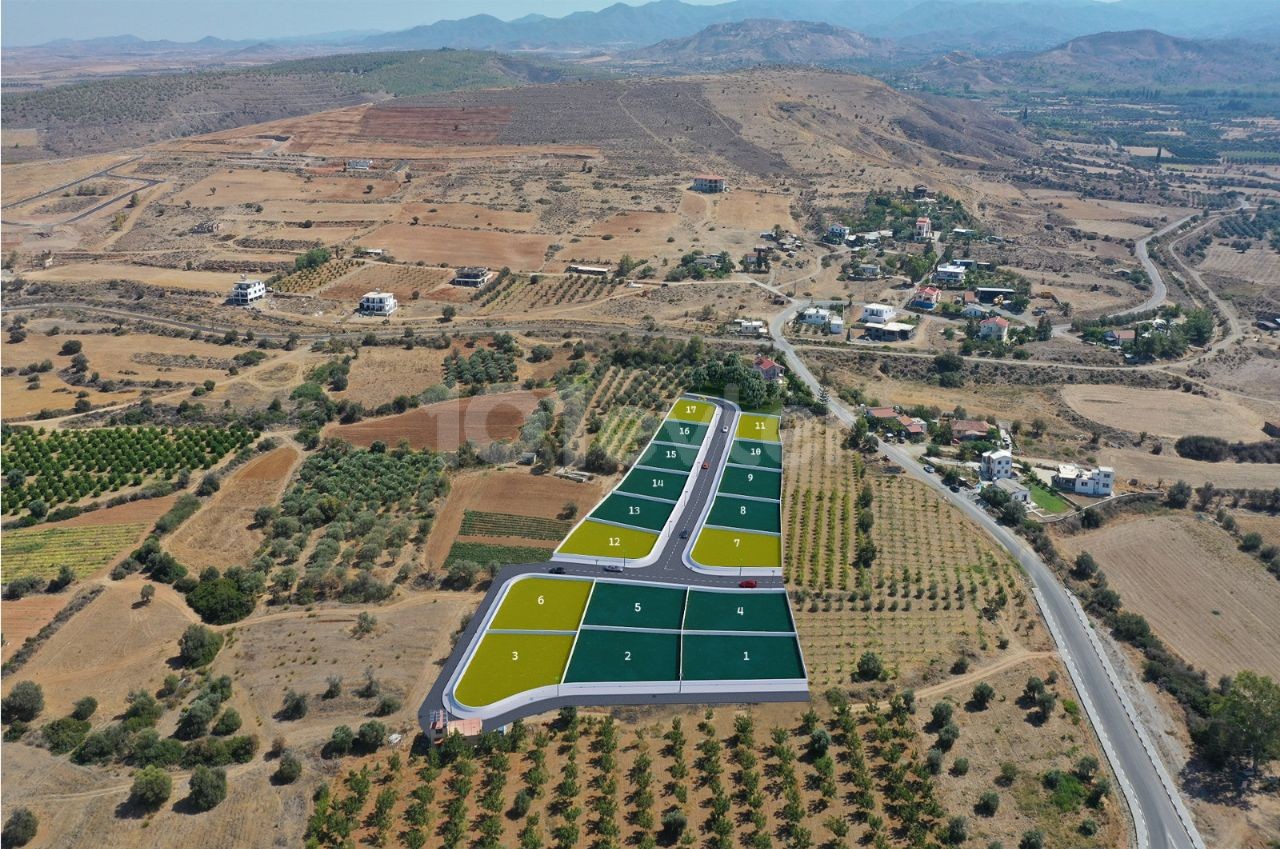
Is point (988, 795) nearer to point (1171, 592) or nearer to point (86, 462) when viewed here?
point (1171, 592)

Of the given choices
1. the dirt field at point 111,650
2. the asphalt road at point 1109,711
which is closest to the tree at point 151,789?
the dirt field at point 111,650

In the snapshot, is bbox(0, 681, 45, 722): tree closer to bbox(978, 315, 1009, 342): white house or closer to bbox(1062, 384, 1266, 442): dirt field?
bbox(1062, 384, 1266, 442): dirt field

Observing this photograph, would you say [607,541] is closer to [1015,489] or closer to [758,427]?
[758,427]

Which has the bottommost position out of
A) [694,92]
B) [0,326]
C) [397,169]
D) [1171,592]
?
[1171,592]

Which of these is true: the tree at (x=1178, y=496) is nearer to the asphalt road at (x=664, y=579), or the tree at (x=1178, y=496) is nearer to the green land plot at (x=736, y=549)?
the green land plot at (x=736, y=549)

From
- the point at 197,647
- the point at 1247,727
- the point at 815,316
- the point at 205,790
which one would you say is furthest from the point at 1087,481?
the point at 197,647

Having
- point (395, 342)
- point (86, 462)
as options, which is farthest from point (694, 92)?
point (86, 462)

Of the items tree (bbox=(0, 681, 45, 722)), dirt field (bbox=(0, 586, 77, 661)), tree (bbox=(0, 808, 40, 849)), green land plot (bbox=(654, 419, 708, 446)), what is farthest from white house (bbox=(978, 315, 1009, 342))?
tree (bbox=(0, 808, 40, 849))
